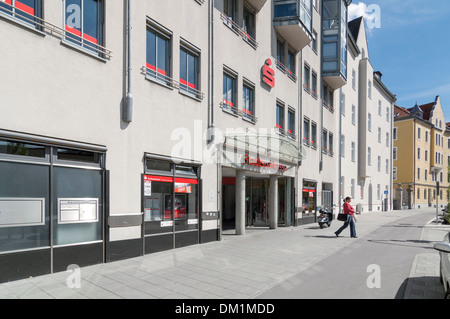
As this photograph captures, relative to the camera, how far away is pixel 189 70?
1155 centimetres

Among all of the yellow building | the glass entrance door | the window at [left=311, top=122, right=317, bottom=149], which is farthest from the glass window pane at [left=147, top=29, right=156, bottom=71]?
the yellow building

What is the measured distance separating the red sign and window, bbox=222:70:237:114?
235cm

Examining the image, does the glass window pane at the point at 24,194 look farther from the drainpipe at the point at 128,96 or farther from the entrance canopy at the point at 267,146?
the entrance canopy at the point at 267,146

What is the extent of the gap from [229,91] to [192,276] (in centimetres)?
833

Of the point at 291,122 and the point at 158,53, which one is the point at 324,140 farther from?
the point at 158,53

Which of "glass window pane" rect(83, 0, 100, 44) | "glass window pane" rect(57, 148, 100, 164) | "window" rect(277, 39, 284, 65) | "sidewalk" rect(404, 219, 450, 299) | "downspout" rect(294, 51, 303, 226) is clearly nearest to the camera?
"sidewalk" rect(404, 219, 450, 299)

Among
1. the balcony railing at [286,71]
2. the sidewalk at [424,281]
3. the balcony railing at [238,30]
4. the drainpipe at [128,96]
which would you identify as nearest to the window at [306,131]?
the balcony railing at [286,71]

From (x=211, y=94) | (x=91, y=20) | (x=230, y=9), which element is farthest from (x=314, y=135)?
(x=91, y=20)

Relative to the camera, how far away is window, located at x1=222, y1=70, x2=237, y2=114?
43.8ft

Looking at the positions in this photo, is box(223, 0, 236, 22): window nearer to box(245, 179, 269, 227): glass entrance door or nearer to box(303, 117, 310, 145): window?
box(245, 179, 269, 227): glass entrance door

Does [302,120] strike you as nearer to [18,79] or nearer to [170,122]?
[170,122]

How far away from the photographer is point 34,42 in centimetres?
681

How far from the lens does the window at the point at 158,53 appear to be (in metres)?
9.90
